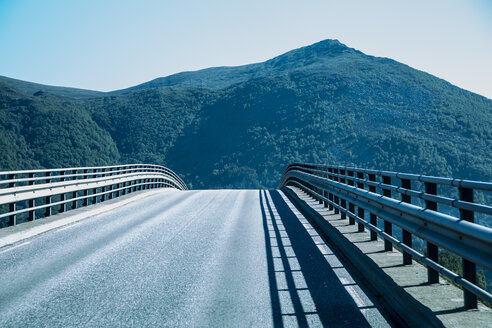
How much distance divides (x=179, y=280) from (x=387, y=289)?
2532 millimetres

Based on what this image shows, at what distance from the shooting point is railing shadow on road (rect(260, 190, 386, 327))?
15.3ft

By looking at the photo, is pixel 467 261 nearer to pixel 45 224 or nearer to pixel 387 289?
pixel 387 289

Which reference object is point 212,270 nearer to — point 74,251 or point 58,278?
point 58,278

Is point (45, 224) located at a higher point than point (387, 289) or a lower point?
higher

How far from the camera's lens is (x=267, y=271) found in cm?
668

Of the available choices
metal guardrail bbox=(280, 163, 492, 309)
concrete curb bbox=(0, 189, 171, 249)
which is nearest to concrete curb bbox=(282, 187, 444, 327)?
metal guardrail bbox=(280, 163, 492, 309)

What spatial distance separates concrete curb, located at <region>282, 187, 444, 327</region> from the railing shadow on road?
0.16 metres

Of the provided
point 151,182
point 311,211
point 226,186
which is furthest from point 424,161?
point 311,211

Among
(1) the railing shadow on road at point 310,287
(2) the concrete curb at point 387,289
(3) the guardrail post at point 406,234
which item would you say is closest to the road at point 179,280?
(1) the railing shadow on road at point 310,287

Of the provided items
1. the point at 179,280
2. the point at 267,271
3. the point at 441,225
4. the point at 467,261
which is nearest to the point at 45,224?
the point at 179,280

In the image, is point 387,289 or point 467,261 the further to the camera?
point 387,289

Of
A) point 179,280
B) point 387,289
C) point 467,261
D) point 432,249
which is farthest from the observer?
point 179,280

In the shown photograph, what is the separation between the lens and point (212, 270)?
6742mm

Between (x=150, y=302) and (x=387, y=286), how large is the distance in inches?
99.3
